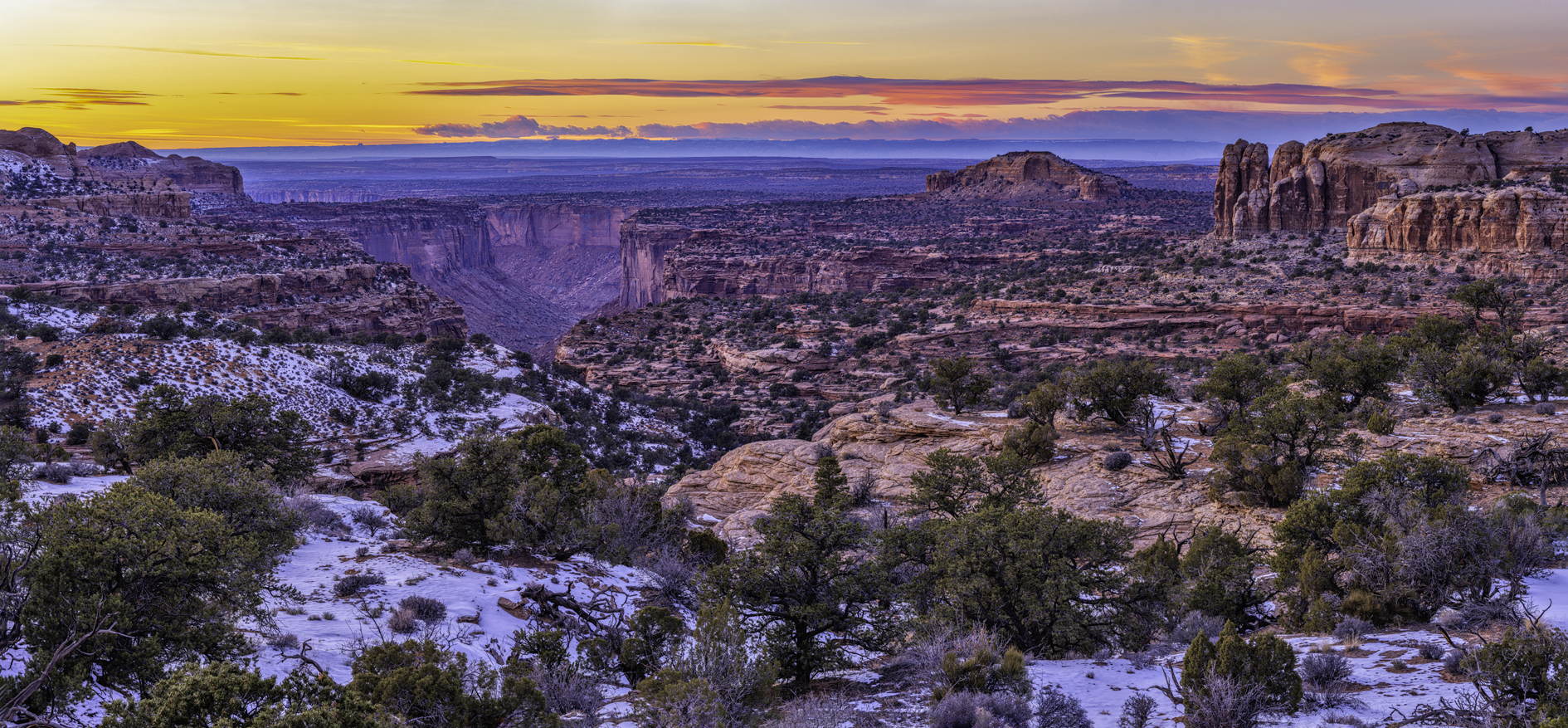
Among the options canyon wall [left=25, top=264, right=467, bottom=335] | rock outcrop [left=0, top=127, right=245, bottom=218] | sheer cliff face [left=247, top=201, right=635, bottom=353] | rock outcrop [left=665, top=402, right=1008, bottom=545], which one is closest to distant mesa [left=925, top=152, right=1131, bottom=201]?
sheer cliff face [left=247, top=201, right=635, bottom=353]

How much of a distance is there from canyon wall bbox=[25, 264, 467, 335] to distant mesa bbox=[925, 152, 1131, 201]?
75801 mm

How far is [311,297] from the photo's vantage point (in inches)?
2148

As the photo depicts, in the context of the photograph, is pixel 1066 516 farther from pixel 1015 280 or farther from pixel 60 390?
pixel 1015 280

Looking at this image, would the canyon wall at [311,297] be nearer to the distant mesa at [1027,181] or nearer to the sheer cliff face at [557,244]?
the distant mesa at [1027,181]

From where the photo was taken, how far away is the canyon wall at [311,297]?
4647cm

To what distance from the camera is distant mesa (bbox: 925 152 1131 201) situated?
112375 mm


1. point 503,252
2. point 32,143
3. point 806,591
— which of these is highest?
point 32,143

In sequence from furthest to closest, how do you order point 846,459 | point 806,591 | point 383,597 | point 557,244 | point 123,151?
point 557,244
point 123,151
point 846,459
point 383,597
point 806,591

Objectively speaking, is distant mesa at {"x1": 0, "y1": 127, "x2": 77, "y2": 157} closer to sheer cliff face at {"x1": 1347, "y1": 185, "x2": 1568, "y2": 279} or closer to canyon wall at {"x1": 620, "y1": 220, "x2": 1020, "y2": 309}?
canyon wall at {"x1": 620, "y1": 220, "x2": 1020, "y2": 309}

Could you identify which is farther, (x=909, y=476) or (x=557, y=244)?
(x=557, y=244)

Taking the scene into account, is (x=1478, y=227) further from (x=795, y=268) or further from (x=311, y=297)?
(x=311, y=297)

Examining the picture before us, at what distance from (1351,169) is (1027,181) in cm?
6570

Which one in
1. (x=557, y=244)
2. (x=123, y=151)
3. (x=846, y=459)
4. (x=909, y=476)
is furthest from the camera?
(x=557, y=244)

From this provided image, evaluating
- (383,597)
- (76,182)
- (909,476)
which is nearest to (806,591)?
(383,597)
